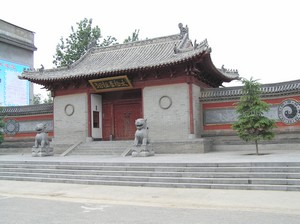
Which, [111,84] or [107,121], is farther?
[107,121]

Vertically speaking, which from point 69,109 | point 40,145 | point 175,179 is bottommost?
point 175,179

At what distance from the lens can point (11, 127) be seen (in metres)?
19.7

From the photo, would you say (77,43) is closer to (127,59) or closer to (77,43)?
(77,43)

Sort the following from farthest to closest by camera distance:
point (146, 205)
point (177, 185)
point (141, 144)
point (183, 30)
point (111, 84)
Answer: point (183, 30) → point (111, 84) → point (141, 144) → point (177, 185) → point (146, 205)

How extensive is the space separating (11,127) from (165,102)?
9502 millimetres

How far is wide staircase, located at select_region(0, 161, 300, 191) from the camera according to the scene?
8.33m

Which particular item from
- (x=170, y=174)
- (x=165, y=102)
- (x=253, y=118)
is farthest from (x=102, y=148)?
(x=253, y=118)

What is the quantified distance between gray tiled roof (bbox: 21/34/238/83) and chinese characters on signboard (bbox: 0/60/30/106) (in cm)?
916

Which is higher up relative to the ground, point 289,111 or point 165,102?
point 165,102

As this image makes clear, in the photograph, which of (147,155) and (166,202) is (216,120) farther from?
(166,202)

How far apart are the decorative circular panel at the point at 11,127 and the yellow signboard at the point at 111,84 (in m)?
5.69

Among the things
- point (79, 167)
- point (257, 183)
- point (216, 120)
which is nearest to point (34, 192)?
point (79, 167)

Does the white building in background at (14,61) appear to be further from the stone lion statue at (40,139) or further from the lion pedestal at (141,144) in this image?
the lion pedestal at (141,144)

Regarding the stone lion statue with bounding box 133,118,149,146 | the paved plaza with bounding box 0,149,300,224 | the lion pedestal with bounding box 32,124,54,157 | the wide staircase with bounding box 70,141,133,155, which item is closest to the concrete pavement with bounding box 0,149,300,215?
the paved plaza with bounding box 0,149,300,224
